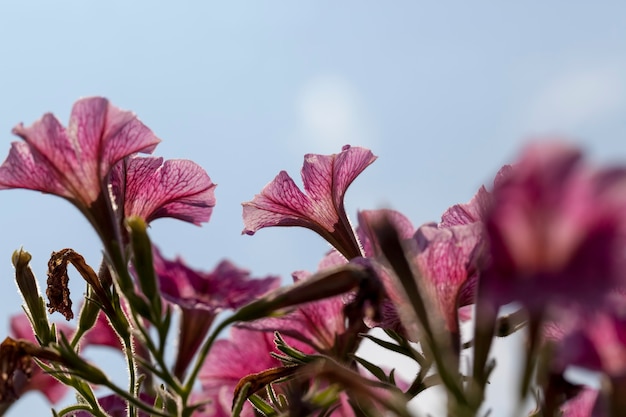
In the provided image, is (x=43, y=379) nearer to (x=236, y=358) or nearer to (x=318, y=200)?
(x=236, y=358)

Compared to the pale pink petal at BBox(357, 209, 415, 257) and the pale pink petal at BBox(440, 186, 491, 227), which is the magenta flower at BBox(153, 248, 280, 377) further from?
the pale pink petal at BBox(440, 186, 491, 227)

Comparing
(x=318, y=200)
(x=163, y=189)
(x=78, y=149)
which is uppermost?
(x=78, y=149)

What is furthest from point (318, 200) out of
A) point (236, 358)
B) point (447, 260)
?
point (447, 260)

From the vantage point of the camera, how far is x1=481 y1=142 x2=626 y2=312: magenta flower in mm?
1225

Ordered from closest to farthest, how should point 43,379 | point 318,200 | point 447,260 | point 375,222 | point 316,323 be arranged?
point 375,222 → point 447,260 → point 316,323 → point 318,200 → point 43,379

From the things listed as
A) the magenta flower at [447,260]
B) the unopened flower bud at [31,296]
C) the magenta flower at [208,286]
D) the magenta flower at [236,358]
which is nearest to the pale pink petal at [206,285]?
the magenta flower at [208,286]

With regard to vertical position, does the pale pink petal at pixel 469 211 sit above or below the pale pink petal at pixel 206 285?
below

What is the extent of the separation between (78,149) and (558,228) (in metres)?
1.24

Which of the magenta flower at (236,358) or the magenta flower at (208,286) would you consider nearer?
the magenta flower at (208,286)

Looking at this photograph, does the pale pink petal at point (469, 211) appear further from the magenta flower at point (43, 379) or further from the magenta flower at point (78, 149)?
the magenta flower at point (43, 379)

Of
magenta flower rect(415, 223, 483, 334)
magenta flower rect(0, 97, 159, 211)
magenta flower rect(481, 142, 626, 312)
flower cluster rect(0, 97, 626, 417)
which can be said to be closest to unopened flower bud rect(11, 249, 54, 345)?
flower cluster rect(0, 97, 626, 417)

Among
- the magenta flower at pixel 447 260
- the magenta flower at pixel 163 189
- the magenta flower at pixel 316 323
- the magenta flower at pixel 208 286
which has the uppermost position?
the magenta flower at pixel 163 189

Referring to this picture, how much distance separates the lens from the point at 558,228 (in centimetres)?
126

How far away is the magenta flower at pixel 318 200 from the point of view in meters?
2.42
